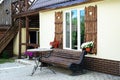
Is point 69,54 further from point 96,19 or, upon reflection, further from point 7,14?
point 7,14

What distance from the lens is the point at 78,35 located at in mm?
9875

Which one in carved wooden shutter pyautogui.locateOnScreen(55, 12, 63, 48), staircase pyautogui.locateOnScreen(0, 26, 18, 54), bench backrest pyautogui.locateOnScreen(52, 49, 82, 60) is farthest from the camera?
staircase pyautogui.locateOnScreen(0, 26, 18, 54)

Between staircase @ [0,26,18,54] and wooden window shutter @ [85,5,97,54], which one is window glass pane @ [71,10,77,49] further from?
staircase @ [0,26,18,54]

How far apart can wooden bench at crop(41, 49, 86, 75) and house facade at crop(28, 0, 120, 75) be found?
0.74 m

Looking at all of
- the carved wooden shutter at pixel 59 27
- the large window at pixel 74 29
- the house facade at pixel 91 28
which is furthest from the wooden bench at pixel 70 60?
the carved wooden shutter at pixel 59 27

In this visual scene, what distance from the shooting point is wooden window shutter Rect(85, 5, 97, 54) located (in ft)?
29.3

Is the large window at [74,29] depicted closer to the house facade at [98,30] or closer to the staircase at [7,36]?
the house facade at [98,30]

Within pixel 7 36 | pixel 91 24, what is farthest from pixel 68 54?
pixel 7 36

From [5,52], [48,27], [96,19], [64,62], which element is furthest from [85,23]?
[5,52]

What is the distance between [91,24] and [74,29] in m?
1.28

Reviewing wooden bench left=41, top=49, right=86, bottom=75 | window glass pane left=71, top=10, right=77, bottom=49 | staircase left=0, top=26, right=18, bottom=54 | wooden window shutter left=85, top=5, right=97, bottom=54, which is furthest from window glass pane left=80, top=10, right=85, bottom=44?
staircase left=0, top=26, right=18, bottom=54

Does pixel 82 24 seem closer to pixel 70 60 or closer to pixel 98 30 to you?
pixel 98 30

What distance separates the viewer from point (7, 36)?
16047 millimetres

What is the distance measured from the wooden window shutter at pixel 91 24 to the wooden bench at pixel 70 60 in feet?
2.46
